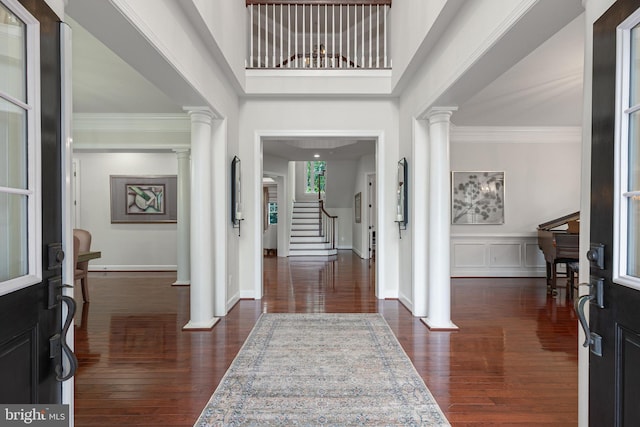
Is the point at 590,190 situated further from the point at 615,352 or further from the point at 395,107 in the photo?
the point at 395,107

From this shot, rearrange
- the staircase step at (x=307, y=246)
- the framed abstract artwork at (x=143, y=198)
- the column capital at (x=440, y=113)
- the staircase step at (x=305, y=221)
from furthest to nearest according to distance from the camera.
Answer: the staircase step at (x=305, y=221) < the staircase step at (x=307, y=246) < the framed abstract artwork at (x=143, y=198) < the column capital at (x=440, y=113)

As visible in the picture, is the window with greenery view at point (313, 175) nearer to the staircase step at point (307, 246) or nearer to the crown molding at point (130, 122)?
the staircase step at point (307, 246)

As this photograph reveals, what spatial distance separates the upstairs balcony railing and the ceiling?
123 cm

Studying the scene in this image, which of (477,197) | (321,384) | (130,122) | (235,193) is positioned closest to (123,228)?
(130,122)

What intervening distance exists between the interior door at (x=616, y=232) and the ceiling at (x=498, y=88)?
6.38 ft

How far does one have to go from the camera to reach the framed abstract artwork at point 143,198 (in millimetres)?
7262

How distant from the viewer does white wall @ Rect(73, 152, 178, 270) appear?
7.28 metres

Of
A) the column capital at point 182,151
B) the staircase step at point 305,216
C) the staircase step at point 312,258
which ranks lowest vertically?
the staircase step at point 312,258

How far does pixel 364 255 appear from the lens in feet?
29.7

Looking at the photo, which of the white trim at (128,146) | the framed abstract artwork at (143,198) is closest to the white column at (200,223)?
the white trim at (128,146)

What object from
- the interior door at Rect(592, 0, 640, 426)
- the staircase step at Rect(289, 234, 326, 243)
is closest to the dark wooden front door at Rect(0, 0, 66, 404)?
the interior door at Rect(592, 0, 640, 426)

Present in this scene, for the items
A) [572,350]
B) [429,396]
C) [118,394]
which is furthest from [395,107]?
[118,394]

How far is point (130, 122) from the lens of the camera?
5.58 m

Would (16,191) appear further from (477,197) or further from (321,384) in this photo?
(477,197)
